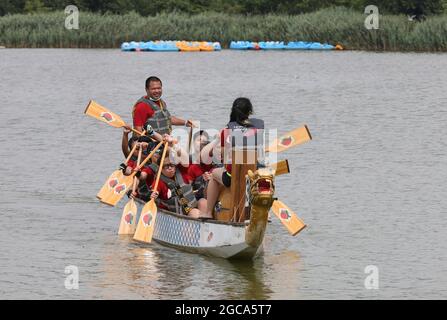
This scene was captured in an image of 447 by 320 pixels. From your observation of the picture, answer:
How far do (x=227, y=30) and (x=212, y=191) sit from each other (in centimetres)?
5494

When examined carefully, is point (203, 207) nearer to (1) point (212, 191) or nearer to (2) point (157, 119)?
(1) point (212, 191)

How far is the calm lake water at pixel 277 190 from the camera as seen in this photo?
17719 millimetres

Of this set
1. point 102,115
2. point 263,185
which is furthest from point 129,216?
point 263,185

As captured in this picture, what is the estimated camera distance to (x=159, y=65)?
198 feet

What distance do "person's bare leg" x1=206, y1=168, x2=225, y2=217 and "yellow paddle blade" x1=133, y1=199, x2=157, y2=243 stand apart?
1.11 meters

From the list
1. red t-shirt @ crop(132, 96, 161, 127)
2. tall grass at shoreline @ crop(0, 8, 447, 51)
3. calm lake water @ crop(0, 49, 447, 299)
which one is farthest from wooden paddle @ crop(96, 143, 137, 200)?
tall grass at shoreline @ crop(0, 8, 447, 51)

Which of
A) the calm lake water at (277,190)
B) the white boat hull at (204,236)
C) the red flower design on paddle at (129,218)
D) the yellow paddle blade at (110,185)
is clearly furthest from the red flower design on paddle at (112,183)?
the white boat hull at (204,236)

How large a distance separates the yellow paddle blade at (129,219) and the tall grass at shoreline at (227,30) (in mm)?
42863

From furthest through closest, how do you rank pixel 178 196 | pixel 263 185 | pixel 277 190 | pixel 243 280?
pixel 277 190, pixel 178 196, pixel 243 280, pixel 263 185

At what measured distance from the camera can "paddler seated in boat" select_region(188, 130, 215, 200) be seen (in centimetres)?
1947

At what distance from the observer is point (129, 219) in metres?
20.4

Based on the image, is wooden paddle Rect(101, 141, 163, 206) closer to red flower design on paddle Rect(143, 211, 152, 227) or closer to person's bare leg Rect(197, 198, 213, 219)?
red flower design on paddle Rect(143, 211, 152, 227)

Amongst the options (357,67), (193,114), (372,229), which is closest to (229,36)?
(357,67)
